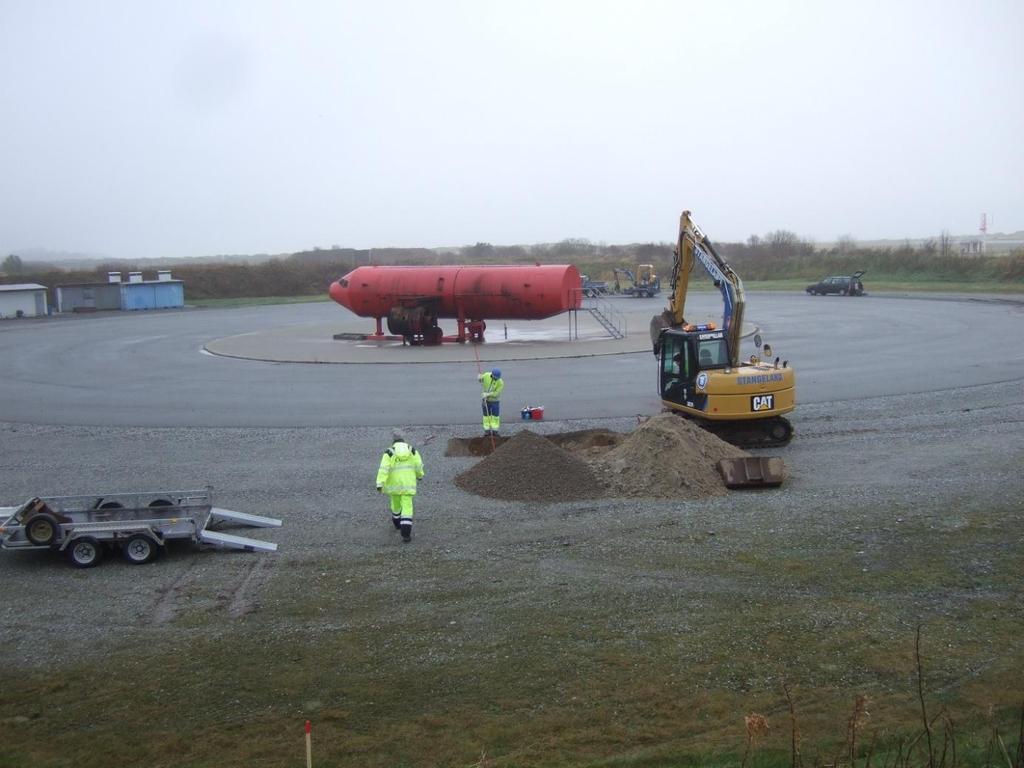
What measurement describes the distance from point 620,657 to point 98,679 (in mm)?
4470

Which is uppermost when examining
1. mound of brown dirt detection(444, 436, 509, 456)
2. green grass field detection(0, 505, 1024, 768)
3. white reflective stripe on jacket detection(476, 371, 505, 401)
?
white reflective stripe on jacket detection(476, 371, 505, 401)

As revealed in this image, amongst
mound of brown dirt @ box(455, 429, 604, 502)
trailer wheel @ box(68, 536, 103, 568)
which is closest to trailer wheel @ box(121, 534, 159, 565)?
trailer wheel @ box(68, 536, 103, 568)

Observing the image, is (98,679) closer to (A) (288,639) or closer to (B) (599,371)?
(A) (288,639)

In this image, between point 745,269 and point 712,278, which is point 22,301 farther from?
point 745,269

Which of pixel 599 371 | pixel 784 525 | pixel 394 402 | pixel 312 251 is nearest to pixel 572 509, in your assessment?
pixel 784 525

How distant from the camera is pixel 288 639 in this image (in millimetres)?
8789

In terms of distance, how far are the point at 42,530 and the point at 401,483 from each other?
4.19 m

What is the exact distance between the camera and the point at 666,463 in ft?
45.3

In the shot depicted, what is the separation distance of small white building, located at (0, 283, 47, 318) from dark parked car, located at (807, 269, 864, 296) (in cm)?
4658

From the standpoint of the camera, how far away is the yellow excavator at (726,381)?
1659 cm

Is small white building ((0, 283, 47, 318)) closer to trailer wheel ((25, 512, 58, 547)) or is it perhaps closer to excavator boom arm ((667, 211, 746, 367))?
excavator boom arm ((667, 211, 746, 367))

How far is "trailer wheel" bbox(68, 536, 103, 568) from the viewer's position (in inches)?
438

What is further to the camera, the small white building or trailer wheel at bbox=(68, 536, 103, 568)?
the small white building

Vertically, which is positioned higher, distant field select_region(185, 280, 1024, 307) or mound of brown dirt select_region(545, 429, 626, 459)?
distant field select_region(185, 280, 1024, 307)
